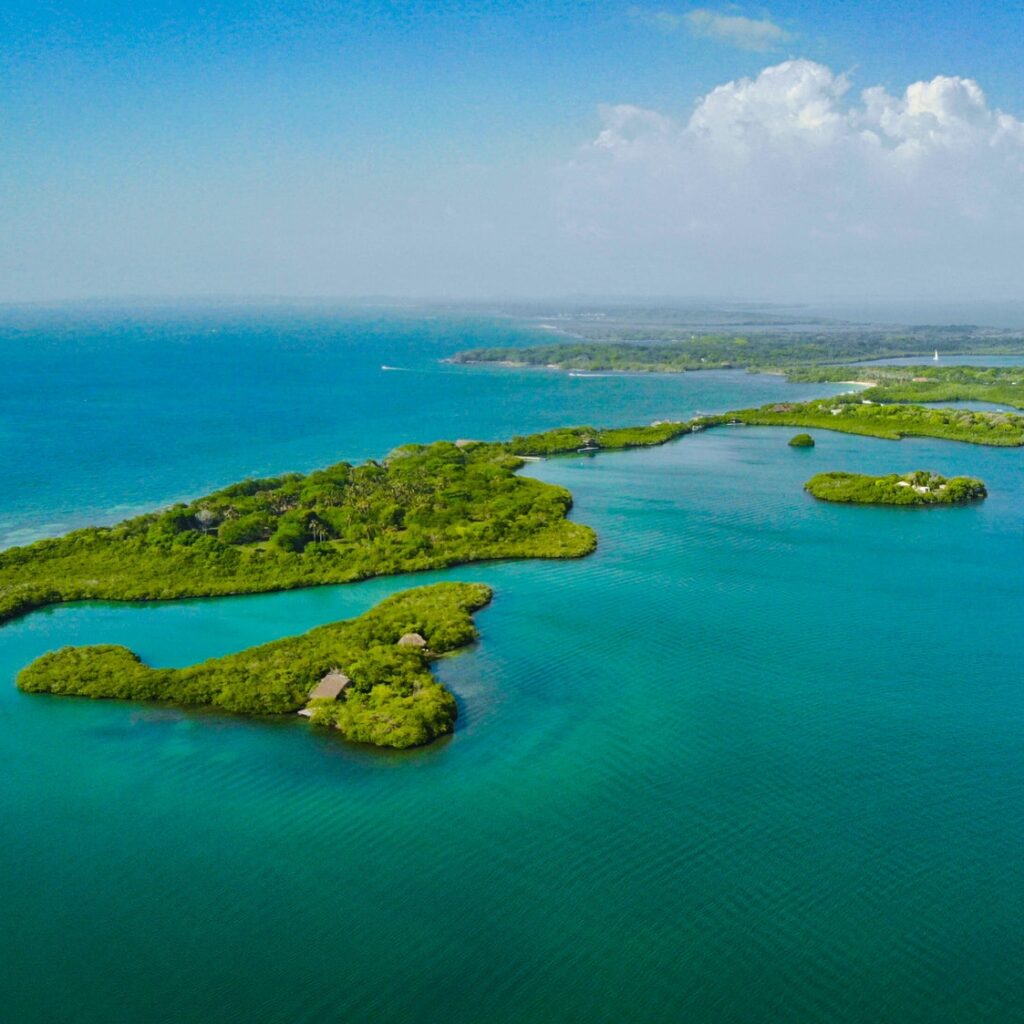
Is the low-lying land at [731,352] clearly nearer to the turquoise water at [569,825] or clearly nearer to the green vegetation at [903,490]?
the green vegetation at [903,490]

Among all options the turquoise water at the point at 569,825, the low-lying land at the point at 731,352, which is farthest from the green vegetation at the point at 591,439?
the low-lying land at the point at 731,352

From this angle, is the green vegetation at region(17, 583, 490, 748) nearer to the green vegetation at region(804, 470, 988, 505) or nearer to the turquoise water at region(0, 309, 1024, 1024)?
the turquoise water at region(0, 309, 1024, 1024)

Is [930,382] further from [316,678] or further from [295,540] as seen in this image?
[316,678]

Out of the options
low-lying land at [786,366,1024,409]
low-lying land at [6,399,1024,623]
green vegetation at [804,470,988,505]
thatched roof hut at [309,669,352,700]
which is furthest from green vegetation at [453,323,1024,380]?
thatched roof hut at [309,669,352,700]

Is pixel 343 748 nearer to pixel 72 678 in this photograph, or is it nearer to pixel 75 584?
pixel 72 678

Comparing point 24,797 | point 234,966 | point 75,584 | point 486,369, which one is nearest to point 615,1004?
point 234,966

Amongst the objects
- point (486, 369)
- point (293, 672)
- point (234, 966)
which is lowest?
point (234, 966)
